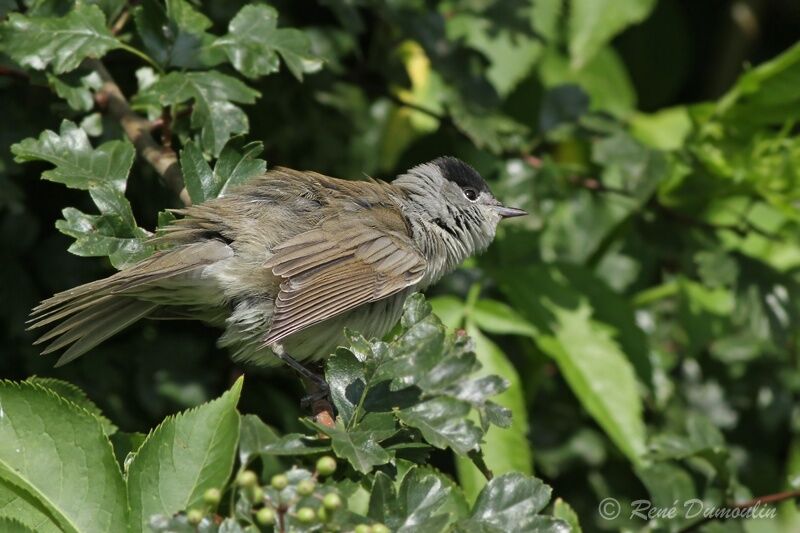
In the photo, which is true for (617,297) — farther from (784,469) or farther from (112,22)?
(112,22)

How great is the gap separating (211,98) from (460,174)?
1.06m

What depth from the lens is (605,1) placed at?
394cm

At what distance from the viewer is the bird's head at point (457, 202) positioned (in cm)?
343

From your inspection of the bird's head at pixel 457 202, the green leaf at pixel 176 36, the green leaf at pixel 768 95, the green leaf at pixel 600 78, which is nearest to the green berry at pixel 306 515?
the green leaf at pixel 176 36

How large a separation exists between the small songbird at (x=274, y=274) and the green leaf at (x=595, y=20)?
1122mm

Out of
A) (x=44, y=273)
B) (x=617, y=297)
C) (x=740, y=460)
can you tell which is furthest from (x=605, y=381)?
(x=44, y=273)

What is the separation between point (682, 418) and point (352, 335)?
2559 millimetres

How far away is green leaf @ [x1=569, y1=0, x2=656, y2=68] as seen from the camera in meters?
3.94

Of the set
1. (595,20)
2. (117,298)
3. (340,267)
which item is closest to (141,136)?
(117,298)

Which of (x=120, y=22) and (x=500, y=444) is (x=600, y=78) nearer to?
(x=500, y=444)

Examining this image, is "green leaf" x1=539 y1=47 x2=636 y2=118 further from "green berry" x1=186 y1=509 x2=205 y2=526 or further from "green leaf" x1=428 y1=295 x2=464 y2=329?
"green berry" x1=186 y1=509 x2=205 y2=526

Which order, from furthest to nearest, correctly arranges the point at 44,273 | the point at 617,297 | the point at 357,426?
the point at 617,297 < the point at 44,273 < the point at 357,426

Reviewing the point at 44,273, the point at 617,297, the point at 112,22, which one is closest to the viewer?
the point at 112,22

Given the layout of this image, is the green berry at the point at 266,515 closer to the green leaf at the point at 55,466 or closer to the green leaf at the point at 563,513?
the green leaf at the point at 55,466
